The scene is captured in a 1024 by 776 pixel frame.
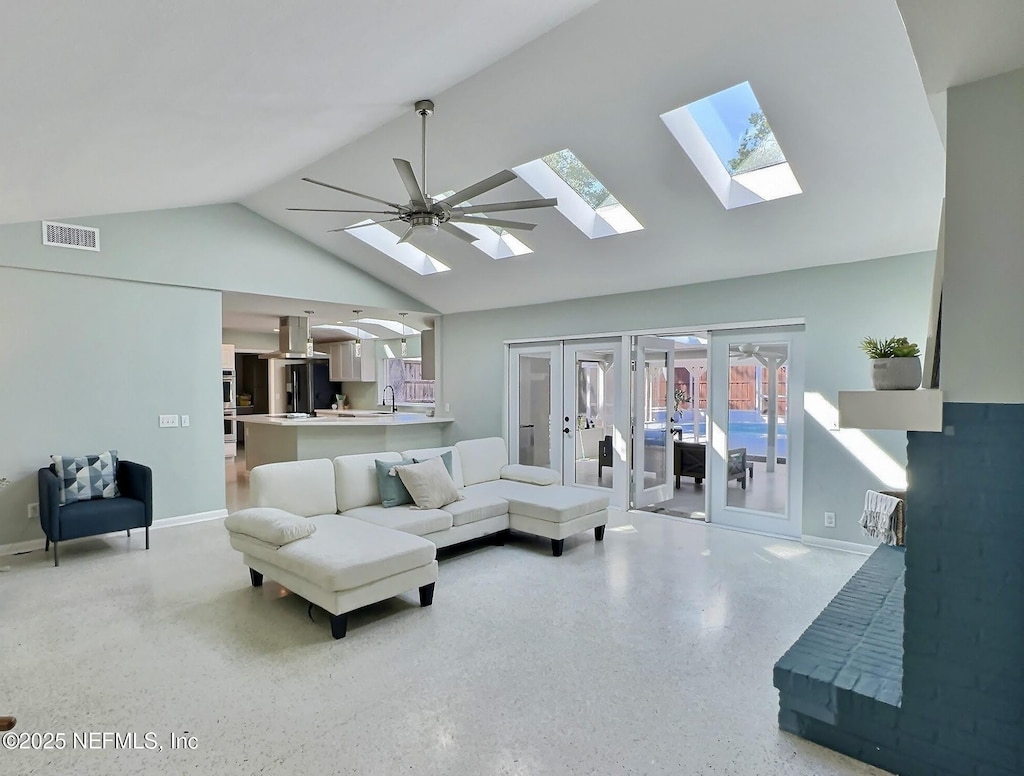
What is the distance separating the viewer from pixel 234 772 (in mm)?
1985

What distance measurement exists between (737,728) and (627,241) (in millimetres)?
4028

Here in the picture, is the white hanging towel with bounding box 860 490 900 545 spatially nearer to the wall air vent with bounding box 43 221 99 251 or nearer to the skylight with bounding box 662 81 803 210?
the skylight with bounding box 662 81 803 210

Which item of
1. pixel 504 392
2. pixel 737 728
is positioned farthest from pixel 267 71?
pixel 504 392

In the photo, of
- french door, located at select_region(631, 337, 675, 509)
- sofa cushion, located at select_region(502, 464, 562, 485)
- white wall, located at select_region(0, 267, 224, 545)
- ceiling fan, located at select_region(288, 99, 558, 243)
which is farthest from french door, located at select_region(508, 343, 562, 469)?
white wall, located at select_region(0, 267, 224, 545)

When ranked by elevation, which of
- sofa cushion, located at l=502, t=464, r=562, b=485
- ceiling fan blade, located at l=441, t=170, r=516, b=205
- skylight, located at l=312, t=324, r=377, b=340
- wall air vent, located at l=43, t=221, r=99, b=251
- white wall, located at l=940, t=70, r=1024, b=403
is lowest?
sofa cushion, located at l=502, t=464, r=562, b=485

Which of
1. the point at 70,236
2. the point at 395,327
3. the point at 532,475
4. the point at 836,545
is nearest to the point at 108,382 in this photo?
the point at 70,236

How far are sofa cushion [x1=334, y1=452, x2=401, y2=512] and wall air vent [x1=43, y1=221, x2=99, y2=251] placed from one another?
3.06 m

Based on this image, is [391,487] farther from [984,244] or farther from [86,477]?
[984,244]

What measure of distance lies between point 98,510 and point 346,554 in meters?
2.65

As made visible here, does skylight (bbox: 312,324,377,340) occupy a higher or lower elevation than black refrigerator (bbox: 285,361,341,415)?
higher

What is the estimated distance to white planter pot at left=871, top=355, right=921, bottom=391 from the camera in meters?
2.11

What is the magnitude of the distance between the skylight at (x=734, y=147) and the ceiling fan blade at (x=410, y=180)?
1.74m

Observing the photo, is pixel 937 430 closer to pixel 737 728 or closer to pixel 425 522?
pixel 737 728

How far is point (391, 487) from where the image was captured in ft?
14.4
